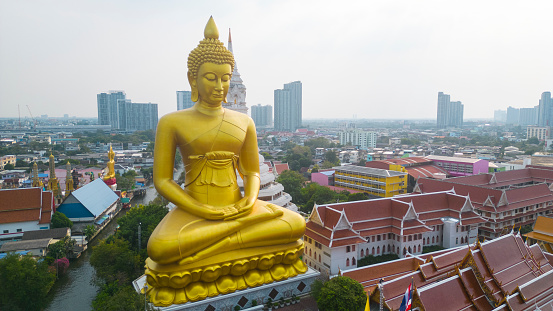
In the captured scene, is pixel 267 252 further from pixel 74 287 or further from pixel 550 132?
pixel 550 132

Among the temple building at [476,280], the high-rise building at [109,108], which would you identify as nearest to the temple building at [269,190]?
the temple building at [476,280]

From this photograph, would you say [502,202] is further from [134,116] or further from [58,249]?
[134,116]

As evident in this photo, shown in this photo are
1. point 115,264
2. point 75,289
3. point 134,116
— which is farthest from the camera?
point 134,116

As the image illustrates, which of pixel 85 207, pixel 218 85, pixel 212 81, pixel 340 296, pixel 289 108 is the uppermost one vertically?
pixel 289 108

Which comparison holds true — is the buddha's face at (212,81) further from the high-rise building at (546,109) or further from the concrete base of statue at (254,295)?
the high-rise building at (546,109)

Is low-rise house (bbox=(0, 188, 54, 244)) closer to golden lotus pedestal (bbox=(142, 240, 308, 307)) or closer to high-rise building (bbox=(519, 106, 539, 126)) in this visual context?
golden lotus pedestal (bbox=(142, 240, 308, 307))

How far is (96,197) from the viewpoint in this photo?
1049 inches

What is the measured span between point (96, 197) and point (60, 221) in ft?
15.6

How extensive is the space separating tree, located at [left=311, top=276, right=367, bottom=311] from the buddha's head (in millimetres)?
6591

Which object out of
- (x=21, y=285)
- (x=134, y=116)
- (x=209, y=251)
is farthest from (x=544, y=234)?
(x=134, y=116)

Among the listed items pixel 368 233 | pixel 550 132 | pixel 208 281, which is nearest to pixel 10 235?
pixel 208 281

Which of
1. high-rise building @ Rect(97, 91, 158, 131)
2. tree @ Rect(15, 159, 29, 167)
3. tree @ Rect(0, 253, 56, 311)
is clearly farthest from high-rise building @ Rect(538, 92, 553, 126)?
tree @ Rect(0, 253, 56, 311)

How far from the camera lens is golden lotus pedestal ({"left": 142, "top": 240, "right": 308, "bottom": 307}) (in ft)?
32.9

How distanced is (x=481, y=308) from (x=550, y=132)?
105373 millimetres
